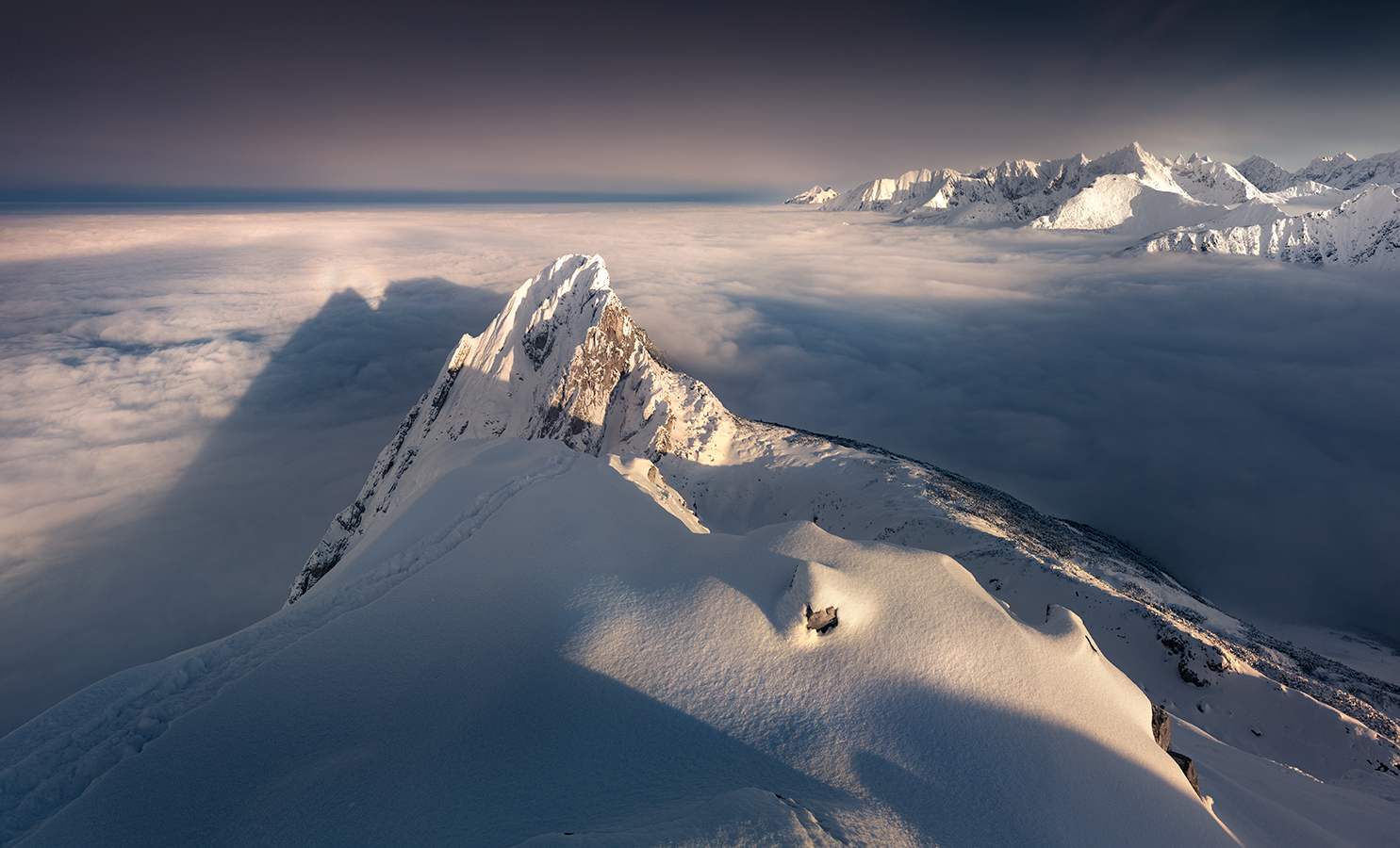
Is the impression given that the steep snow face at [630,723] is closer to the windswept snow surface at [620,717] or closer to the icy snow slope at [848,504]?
the windswept snow surface at [620,717]

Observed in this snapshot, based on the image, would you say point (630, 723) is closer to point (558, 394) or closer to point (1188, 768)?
point (1188, 768)

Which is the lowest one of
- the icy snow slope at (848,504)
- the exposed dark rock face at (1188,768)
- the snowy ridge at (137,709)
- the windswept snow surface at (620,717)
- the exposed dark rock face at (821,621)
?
the icy snow slope at (848,504)

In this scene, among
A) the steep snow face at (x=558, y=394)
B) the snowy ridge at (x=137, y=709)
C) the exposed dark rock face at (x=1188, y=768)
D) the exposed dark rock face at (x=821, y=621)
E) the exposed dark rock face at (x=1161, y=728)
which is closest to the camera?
the snowy ridge at (x=137, y=709)

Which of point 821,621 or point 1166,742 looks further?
point 1166,742

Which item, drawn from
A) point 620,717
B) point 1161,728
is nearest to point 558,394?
point 620,717

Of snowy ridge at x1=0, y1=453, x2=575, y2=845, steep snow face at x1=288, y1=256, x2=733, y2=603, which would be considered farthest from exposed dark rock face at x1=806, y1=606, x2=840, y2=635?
steep snow face at x1=288, y1=256, x2=733, y2=603

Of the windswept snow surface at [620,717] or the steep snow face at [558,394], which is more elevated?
the windswept snow surface at [620,717]

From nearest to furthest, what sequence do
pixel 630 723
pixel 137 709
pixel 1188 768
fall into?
pixel 630 723, pixel 137 709, pixel 1188 768

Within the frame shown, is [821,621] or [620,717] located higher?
[821,621]

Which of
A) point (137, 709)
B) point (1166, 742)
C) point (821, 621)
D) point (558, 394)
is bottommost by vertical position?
point (558, 394)

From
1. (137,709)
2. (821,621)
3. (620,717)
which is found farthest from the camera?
(821,621)

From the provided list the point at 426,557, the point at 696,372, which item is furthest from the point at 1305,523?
the point at 426,557

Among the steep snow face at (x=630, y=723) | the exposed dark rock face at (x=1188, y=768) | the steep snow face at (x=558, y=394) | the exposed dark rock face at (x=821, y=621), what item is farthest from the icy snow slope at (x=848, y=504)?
the exposed dark rock face at (x=1188, y=768)
